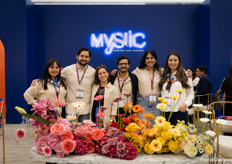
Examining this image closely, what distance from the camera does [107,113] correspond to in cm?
280

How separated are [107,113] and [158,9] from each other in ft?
15.7

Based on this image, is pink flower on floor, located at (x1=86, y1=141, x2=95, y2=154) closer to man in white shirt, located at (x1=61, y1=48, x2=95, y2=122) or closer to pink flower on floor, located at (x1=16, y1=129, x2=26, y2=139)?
pink flower on floor, located at (x1=16, y1=129, x2=26, y2=139)

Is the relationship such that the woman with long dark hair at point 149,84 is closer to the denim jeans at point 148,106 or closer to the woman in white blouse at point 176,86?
the denim jeans at point 148,106

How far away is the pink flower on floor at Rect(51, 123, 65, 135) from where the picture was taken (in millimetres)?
1523

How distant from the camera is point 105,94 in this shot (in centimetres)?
278

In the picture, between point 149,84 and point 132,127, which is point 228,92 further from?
point 132,127

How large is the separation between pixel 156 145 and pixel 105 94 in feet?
4.23

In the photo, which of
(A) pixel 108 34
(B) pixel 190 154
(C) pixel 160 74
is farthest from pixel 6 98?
(B) pixel 190 154

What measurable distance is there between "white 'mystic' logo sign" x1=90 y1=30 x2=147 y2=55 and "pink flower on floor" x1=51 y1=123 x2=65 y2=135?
17.0 ft

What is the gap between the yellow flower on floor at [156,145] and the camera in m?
1.58

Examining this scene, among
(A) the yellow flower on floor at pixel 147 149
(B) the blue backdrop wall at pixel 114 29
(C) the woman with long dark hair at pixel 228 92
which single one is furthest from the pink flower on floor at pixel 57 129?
(B) the blue backdrop wall at pixel 114 29

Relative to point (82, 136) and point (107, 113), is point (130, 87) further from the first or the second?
point (82, 136)

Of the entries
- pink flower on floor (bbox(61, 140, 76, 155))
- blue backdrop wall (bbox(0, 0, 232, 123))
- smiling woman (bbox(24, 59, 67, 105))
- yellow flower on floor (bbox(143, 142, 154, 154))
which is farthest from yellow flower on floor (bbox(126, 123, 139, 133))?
blue backdrop wall (bbox(0, 0, 232, 123))

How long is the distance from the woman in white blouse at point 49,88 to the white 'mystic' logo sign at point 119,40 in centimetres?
376
